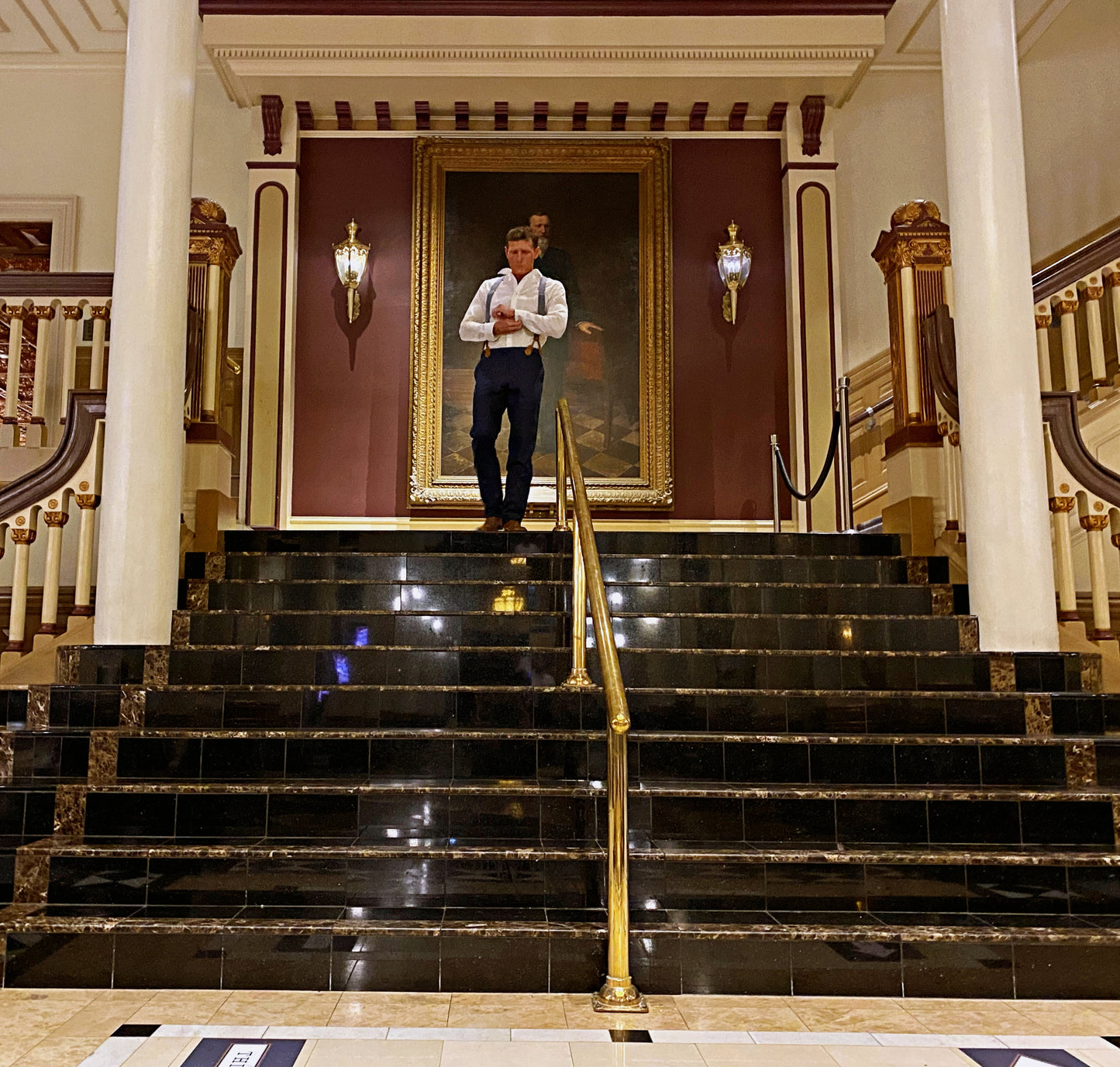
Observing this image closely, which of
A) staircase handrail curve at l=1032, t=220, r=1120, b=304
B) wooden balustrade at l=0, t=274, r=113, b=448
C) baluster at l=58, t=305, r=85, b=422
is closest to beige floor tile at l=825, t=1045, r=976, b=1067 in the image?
staircase handrail curve at l=1032, t=220, r=1120, b=304

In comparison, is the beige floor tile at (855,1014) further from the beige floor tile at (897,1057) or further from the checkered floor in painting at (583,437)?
the checkered floor in painting at (583,437)

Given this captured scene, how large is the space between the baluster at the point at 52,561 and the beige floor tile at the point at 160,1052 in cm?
255

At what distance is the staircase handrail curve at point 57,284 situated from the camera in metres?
5.14

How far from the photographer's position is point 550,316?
5.79 metres

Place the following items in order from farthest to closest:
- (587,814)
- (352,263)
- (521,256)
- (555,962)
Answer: (352,263) → (521,256) → (587,814) → (555,962)

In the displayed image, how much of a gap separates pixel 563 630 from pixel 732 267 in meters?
4.09

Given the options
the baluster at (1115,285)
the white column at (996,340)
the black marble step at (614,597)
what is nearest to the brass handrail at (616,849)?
the black marble step at (614,597)

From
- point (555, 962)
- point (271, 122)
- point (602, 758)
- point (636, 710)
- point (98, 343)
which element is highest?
point (271, 122)

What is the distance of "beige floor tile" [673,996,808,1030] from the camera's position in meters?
2.70

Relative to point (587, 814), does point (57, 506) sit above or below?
above

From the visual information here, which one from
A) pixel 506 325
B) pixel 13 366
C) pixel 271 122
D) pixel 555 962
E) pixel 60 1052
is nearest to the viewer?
pixel 60 1052

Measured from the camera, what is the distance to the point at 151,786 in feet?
11.4

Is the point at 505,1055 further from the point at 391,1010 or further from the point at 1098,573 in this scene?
the point at 1098,573

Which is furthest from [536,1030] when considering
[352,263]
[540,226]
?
[352,263]
